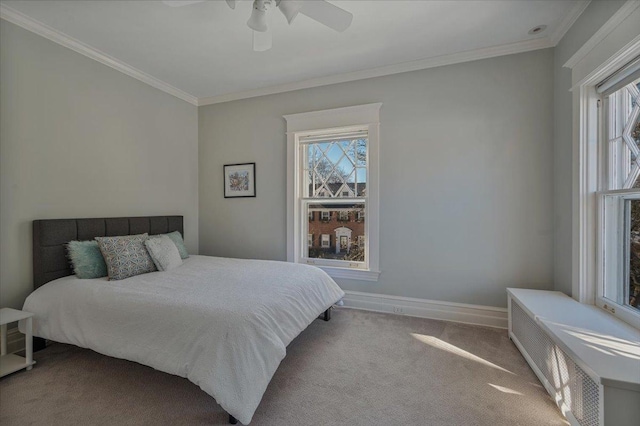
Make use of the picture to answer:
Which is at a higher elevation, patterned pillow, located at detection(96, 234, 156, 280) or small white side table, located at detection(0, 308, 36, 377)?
patterned pillow, located at detection(96, 234, 156, 280)

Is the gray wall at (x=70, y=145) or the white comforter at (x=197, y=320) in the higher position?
the gray wall at (x=70, y=145)

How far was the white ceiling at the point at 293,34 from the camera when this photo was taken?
2.16 meters

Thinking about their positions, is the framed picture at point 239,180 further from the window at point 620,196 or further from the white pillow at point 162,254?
the window at point 620,196

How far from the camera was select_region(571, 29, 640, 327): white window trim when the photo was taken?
205 centimetres

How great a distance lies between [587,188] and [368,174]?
1828 millimetres

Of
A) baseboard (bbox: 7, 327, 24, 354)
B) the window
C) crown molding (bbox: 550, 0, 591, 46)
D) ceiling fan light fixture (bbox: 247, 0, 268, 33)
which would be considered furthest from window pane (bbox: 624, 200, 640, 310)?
baseboard (bbox: 7, 327, 24, 354)

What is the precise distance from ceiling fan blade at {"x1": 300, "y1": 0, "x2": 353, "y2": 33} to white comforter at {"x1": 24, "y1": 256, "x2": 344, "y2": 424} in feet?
6.21

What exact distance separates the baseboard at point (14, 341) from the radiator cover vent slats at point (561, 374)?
385cm

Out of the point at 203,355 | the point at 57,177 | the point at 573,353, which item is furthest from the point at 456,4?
the point at 57,177

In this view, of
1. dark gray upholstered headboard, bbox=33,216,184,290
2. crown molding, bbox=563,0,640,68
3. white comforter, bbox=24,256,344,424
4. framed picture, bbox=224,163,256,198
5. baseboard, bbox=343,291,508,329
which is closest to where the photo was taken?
white comforter, bbox=24,256,344,424

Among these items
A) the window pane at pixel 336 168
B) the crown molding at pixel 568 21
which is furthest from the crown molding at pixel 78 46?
the crown molding at pixel 568 21

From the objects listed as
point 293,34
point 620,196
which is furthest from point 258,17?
point 620,196

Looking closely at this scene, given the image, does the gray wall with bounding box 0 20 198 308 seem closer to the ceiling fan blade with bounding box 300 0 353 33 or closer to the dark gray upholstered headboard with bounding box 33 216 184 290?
the dark gray upholstered headboard with bounding box 33 216 184 290

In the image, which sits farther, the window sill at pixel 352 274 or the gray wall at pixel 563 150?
the window sill at pixel 352 274
